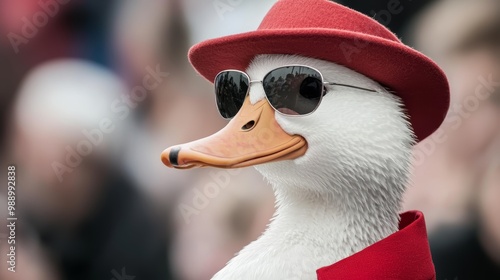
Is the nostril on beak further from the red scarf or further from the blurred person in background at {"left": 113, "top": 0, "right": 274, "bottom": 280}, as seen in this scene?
the blurred person in background at {"left": 113, "top": 0, "right": 274, "bottom": 280}

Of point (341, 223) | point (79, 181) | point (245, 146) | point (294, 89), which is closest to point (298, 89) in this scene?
point (294, 89)

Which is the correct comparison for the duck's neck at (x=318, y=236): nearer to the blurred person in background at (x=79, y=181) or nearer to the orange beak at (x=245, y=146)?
the orange beak at (x=245, y=146)

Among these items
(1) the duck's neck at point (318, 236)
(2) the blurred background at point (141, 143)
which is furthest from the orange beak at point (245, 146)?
(2) the blurred background at point (141, 143)

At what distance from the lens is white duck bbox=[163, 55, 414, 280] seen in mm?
824

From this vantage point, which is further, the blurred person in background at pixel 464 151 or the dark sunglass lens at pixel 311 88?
the blurred person in background at pixel 464 151

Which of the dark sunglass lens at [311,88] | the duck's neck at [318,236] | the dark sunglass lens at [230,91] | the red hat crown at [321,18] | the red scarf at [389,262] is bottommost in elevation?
the red scarf at [389,262]

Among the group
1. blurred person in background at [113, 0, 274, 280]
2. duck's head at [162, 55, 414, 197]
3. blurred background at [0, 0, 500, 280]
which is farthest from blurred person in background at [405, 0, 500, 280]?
duck's head at [162, 55, 414, 197]

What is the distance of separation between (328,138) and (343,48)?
132 mm

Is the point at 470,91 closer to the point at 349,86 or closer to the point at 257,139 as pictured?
the point at 349,86

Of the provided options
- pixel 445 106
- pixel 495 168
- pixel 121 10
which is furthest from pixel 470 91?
pixel 121 10

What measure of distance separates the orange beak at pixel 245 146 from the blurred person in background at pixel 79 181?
29.5 inches

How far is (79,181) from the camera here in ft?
4.96

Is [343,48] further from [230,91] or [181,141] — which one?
[181,141]

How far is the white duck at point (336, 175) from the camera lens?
2.70ft
